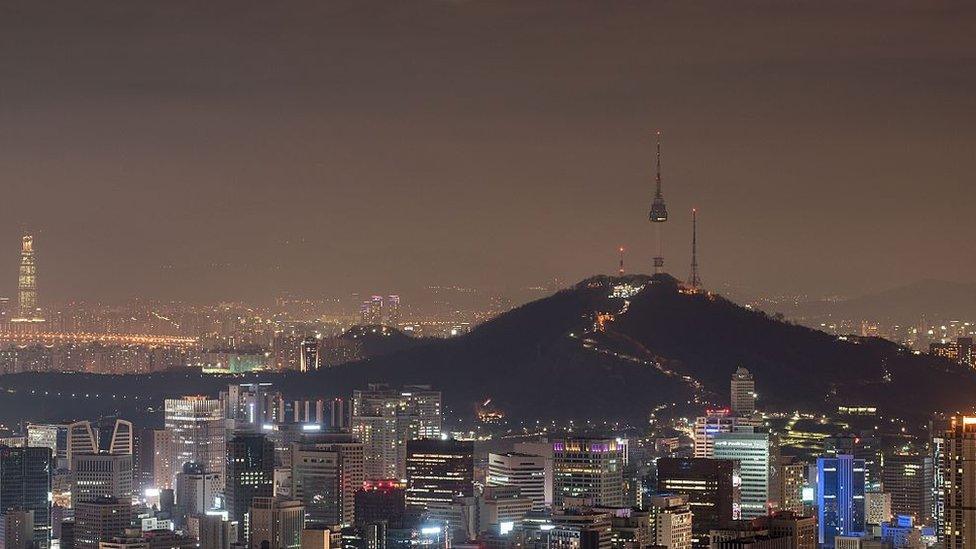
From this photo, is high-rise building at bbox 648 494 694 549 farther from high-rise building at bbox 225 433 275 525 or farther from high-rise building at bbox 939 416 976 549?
high-rise building at bbox 225 433 275 525

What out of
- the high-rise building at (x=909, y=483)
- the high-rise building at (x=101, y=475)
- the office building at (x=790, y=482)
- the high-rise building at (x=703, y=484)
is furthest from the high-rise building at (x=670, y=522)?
the high-rise building at (x=101, y=475)

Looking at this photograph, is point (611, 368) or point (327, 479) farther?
point (611, 368)

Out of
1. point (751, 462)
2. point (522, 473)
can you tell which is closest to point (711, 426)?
point (751, 462)

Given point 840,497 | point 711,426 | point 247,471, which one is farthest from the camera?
point 711,426

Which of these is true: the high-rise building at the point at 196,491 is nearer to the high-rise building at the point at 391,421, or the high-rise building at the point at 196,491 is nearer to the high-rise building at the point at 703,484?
the high-rise building at the point at 391,421

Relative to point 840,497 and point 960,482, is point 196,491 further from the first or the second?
point 960,482

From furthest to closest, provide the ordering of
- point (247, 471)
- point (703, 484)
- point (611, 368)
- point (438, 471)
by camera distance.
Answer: point (611, 368)
point (438, 471)
point (247, 471)
point (703, 484)

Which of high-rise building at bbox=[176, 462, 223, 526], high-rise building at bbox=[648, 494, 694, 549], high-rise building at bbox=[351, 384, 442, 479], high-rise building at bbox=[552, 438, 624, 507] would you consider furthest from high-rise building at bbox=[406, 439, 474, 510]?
high-rise building at bbox=[648, 494, 694, 549]
